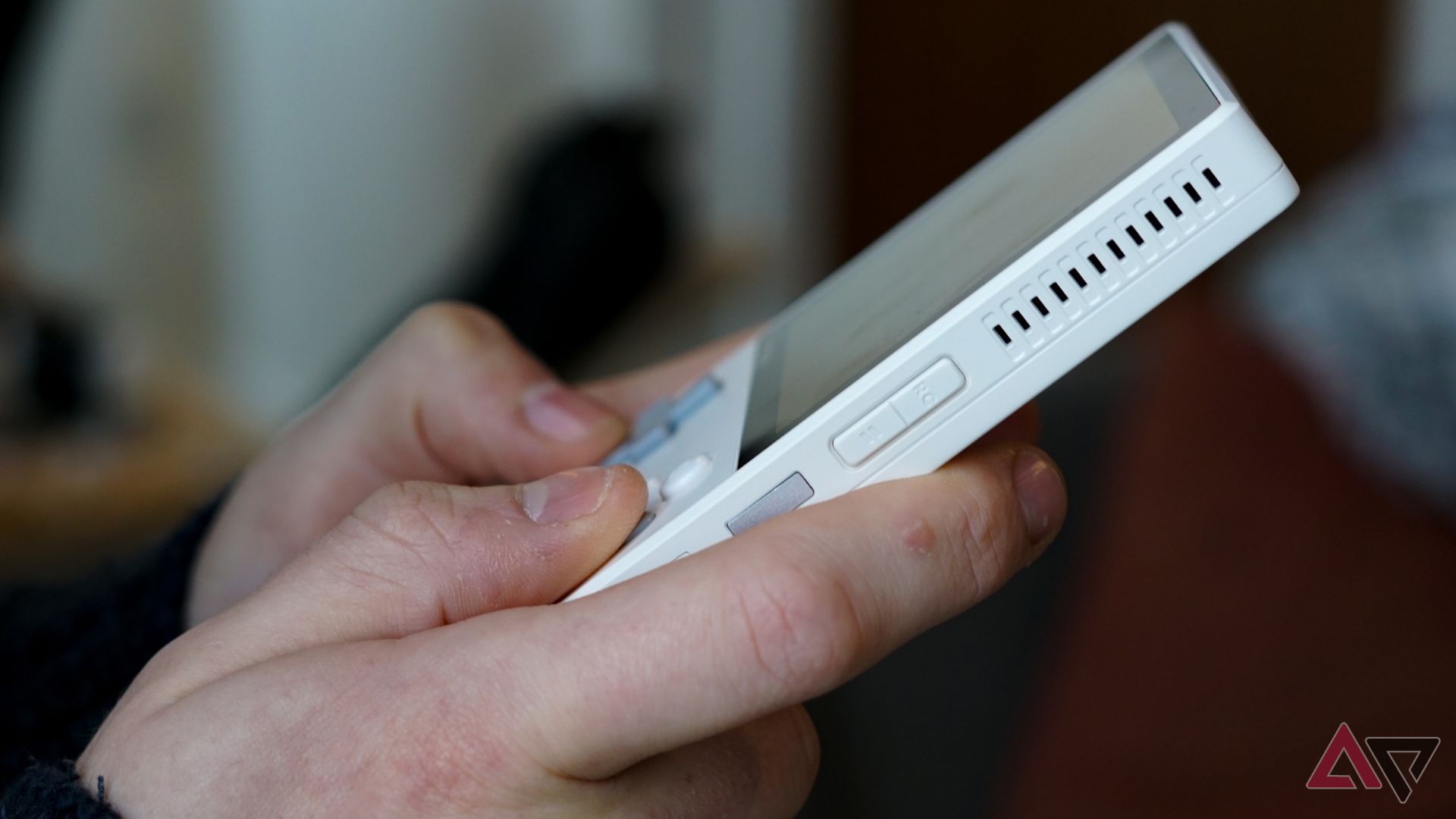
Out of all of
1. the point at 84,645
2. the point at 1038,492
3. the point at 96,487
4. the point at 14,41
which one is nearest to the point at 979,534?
the point at 1038,492

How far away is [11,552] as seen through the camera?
39.6 inches

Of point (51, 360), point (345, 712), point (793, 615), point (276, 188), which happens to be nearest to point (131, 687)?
point (345, 712)

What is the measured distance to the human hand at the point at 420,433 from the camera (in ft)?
1.78

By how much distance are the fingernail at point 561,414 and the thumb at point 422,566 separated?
0.15 metres

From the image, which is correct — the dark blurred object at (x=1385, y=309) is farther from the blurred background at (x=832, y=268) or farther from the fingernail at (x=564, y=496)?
the fingernail at (x=564, y=496)

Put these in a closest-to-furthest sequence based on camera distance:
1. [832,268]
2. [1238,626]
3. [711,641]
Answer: [711,641], [1238,626], [832,268]

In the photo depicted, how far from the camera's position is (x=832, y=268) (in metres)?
2.38

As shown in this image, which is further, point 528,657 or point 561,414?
point 561,414

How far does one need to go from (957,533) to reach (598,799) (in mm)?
128

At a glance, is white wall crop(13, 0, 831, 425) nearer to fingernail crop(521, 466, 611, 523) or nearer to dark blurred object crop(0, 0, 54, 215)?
dark blurred object crop(0, 0, 54, 215)

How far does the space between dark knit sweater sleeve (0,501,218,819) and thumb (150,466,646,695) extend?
18 centimetres

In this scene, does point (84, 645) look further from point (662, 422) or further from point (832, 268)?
point (832, 268)

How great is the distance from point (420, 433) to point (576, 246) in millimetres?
640

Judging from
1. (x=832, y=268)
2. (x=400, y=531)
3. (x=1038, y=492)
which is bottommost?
(x=832, y=268)
